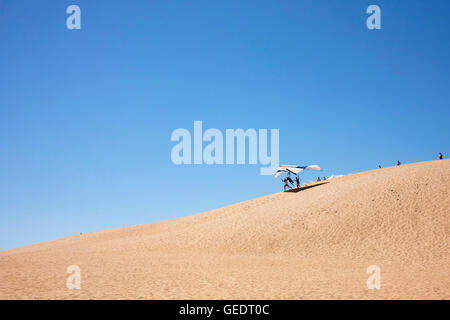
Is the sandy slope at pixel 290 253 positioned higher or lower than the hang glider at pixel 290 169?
lower

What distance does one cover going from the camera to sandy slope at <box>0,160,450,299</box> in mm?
13148

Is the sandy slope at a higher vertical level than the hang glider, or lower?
lower

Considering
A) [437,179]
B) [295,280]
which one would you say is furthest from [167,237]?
[437,179]

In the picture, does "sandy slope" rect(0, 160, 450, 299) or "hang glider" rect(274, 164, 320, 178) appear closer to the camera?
"sandy slope" rect(0, 160, 450, 299)

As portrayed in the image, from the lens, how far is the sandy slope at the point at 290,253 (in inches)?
518

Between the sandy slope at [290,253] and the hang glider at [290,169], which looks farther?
the hang glider at [290,169]

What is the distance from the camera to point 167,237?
32.3m

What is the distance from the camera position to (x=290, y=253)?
78.1 ft

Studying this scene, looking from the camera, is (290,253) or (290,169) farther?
(290,169)

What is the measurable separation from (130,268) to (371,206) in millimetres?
21981

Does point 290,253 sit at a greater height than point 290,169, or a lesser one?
lesser

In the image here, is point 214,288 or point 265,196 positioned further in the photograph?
point 265,196

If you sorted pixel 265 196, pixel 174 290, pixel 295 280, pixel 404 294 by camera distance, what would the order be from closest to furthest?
pixel 404 294
pixel 174 290
pixel 295 280
pixel 265 196
